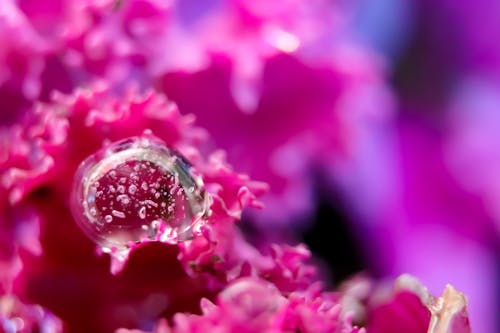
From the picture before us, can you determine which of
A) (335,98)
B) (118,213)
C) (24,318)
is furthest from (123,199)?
(335,98)

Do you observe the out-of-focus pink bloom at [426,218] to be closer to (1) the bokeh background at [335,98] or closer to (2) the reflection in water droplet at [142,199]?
(1) the bokeh background at [335,98]

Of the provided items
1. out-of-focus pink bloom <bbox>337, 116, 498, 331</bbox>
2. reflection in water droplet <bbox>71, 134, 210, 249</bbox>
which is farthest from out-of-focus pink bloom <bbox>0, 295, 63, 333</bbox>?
out-of-focus pink bloom <bbox>337, 116, 498, 331</bbox>

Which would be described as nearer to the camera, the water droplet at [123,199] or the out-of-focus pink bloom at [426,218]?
the water droplet at [123,199]

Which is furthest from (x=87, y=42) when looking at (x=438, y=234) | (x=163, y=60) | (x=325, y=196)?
(x=438, y=234)

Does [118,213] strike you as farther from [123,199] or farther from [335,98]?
[335,98]

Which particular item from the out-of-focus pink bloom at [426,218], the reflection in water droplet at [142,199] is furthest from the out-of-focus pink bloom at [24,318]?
the out-of-focus pink bloom at [426,218]

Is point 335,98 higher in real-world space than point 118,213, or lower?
higher

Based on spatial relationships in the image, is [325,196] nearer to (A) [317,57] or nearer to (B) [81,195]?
(A) [317,57]
